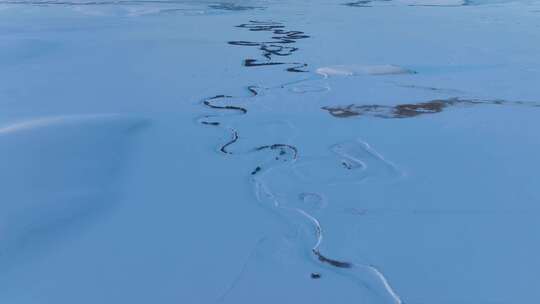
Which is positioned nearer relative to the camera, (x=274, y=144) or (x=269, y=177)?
(x=269, y=177)

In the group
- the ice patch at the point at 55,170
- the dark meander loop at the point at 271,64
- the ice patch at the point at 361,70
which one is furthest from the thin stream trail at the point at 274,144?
the ice patch at the point at 55,170

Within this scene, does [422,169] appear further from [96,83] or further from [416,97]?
[96,83]

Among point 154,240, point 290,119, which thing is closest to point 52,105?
point 290,119

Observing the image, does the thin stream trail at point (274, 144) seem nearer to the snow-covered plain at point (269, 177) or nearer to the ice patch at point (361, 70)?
the snow-covered plain at point (269, 177)

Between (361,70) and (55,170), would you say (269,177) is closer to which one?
(55,170)

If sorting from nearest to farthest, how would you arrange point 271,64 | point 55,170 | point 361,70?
1. point 55,170
2. point 361,70
3. point 271,64

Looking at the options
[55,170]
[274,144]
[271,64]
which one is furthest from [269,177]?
[271,64]
